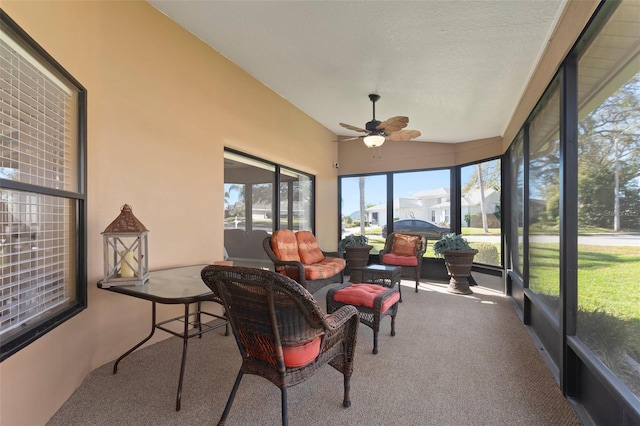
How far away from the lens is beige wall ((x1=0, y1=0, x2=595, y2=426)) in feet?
5.86

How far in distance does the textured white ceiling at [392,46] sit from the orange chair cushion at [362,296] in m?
2.36

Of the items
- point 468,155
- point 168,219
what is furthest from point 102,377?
point 468,155

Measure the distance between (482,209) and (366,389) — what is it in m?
4.47

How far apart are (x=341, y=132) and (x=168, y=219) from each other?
456 cm

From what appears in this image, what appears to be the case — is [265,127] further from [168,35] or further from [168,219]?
[168,219]

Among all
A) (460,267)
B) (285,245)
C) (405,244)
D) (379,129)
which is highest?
(379,129)

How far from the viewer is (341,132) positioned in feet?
22.0

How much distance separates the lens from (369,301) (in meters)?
2.76

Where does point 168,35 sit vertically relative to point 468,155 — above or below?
above

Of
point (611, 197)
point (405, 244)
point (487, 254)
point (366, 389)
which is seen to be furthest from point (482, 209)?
point (366, 389)

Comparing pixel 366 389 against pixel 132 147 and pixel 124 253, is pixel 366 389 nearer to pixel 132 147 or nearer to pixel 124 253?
pixel 124 253

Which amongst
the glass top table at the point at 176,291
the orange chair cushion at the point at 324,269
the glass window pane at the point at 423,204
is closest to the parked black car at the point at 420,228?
the glass window pane at the point at 423,204

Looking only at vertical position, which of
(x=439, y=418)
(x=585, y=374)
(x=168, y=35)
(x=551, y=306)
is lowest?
(x=439, y=418)

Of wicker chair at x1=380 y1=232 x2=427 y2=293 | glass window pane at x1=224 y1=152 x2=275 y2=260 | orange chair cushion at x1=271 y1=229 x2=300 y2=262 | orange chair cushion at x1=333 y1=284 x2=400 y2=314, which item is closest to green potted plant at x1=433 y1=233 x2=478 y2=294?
wicker chair at x1=380 y1=232 x2=427 y2=293
